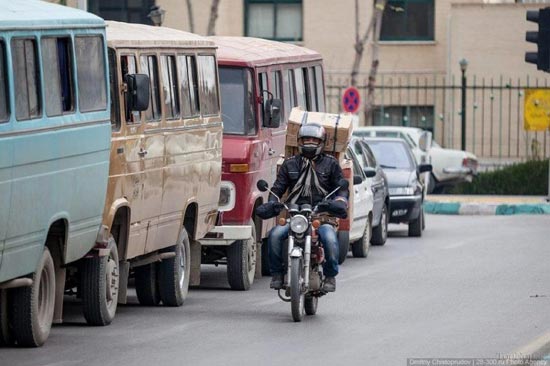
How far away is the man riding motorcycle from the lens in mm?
15320

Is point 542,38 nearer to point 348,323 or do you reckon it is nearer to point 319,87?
point 319,87

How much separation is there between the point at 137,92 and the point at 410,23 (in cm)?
3964

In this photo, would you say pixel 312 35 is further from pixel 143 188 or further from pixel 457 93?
pixel 143 188

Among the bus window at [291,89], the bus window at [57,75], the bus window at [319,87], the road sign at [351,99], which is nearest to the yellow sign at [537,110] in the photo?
the road sign at [351,99]

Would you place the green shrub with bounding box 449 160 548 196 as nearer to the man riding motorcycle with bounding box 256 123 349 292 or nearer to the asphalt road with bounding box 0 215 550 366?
the asphalt road with bounding box 0 215 550 366

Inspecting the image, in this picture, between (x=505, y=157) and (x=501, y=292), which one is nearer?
(x=501, y=292)

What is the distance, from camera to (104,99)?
1445 cm

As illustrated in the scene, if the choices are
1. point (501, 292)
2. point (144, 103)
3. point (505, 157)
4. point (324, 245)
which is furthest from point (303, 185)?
point (505, 157)

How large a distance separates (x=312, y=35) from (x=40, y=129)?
41.2m

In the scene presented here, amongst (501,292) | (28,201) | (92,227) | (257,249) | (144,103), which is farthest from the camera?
(257,249)

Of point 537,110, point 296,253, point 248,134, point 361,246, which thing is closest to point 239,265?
point 248,134

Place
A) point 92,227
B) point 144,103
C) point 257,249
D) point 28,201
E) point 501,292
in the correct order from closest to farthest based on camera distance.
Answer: point 28,201
point 92,227
point 144,103
point 501,292
point 257,249

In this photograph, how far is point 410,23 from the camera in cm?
5409

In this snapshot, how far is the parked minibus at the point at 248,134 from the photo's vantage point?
1866cm
